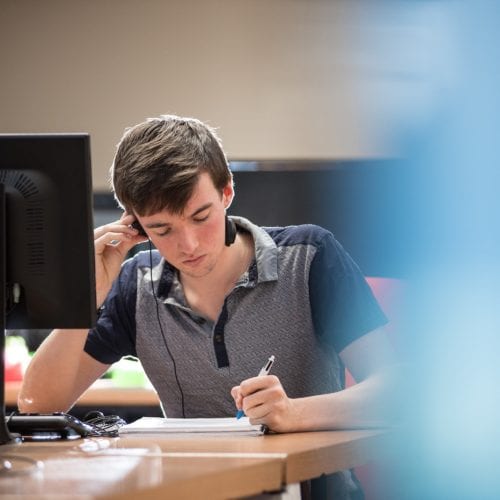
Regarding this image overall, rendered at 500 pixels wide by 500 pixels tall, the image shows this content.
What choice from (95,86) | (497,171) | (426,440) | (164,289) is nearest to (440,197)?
(497,171)

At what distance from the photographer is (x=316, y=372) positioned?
1.97 meters

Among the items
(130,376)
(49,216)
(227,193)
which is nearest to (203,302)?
(227,193)

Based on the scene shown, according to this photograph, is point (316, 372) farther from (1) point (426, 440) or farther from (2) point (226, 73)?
(2) point (226, 73)

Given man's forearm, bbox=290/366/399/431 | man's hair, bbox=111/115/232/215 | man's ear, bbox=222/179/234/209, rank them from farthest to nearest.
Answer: man's ear, bbox=222/179/234/209 → man's hair, bbox=111/115/232/215 → man's forearm, bbox=290/366/399/431

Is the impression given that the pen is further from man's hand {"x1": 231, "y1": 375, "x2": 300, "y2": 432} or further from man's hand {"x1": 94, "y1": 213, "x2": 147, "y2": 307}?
man's hand {"x1": 94, "y1": 213, "x2": 147, "y2": 307}

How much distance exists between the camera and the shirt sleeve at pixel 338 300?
187 centimetres

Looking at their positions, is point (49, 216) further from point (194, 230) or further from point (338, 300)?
point (338, 300)

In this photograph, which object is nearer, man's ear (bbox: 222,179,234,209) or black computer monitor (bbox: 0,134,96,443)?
black computer monitor (bbox: 0,134,96,443)

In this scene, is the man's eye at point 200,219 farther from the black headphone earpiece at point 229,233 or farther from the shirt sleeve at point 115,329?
the shirt sleeve at point 115,329

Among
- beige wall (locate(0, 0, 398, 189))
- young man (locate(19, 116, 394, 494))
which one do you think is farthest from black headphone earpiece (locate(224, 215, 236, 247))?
beige wall (locate(0, 0, 398, 189))

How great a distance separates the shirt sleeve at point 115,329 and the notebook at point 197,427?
292 millimetres

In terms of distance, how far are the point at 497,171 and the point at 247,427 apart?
3.80 feet

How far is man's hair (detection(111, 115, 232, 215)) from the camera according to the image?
1814 millimetres

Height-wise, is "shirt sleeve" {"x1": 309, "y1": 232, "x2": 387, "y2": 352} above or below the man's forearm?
above
